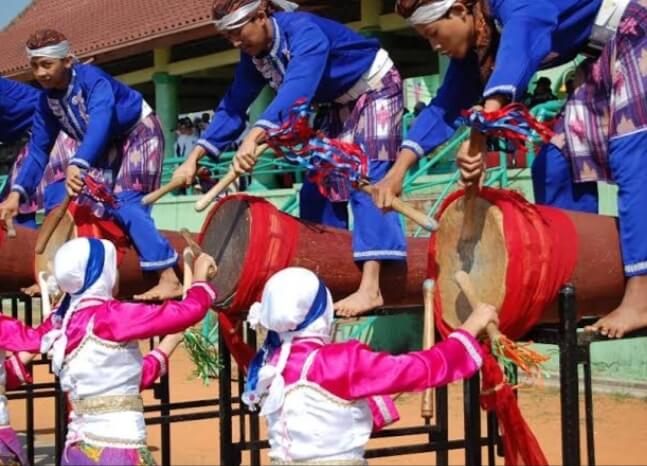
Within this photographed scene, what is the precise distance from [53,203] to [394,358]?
3.07 m

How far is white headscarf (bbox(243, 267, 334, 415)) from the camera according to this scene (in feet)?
10.1

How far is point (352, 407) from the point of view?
10.4ft

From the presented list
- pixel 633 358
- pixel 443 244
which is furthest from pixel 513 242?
pixel 633 358

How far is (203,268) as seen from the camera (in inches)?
153

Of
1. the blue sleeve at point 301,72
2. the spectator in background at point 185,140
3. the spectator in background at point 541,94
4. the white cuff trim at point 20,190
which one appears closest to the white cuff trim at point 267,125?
the blue sleeve at point 301,72

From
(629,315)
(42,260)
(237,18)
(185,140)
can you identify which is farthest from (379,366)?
(185,140)

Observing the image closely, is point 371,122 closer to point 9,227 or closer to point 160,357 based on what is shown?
point 160,357

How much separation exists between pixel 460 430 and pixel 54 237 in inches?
134

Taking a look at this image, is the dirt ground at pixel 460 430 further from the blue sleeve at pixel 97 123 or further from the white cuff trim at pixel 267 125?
the white cuff trim at pixel 267 125

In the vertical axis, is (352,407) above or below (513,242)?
below

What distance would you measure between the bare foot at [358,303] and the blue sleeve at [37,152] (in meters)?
2.21

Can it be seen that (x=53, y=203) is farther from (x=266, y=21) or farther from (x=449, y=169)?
(x=449, y=169)

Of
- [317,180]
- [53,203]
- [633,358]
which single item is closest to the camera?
[317,180]

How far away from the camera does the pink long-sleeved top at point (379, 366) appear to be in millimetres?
3031
